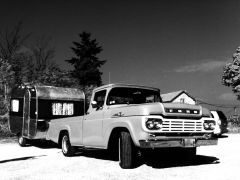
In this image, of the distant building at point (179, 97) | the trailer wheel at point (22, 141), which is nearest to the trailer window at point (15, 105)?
the trailer wheel at point (22, 141)

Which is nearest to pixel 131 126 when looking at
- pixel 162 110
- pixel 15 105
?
pixel 162 110

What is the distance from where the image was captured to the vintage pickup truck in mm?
7070

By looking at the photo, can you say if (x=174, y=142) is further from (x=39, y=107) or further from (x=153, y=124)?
(x=39, y=107)

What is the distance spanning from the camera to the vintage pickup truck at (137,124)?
7.07m

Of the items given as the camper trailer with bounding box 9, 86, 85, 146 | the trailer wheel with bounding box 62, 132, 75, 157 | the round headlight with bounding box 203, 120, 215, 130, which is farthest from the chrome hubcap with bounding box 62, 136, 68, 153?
the round headlight with bounding box 203, 120, 215, 130

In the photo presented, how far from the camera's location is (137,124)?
7133 mm

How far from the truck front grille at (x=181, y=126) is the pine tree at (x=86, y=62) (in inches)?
1770

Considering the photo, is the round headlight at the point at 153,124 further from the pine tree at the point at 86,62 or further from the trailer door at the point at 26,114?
the pine tree at the point at 86,62

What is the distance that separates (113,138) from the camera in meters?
8.19

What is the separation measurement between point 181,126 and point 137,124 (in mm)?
991

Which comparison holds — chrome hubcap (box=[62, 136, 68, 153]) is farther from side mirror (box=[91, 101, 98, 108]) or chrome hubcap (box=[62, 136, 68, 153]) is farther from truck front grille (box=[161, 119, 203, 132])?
truck front grille (box=[161, 119, 203, 132])

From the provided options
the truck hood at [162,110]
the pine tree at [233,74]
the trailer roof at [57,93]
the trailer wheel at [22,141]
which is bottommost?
the trailer wheel at [22,141]

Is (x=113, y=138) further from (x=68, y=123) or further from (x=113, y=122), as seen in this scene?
(x=68, y=123)

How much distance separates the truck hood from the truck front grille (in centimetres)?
13
